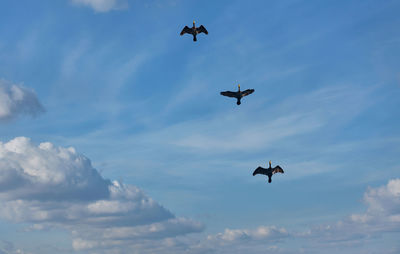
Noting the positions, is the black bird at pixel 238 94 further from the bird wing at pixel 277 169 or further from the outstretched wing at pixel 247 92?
the bird wing at pixel 277 169

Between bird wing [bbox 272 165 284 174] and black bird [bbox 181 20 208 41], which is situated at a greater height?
black bird [bbox 181 20 208 41]

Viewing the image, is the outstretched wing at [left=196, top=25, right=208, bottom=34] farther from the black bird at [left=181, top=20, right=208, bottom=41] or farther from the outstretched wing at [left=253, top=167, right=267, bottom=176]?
the outstretched wing at [left=253, top=167, right=267, bottom=176]

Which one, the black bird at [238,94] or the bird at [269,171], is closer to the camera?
the black bird at [238,94]

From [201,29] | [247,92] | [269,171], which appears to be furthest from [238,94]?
[269,171]

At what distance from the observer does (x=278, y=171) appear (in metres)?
143

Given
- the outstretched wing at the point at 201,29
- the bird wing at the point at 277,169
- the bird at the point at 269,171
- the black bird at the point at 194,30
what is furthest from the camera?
the bird wing at the point at 277,169

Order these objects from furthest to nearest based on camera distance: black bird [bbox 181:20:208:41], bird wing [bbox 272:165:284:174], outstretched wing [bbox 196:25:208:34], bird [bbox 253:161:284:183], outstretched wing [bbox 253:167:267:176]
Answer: bird wing [bbox 272:165:284:174]
bird [bbox 253:161:284:183]
outstretched wing [bbox 253:167:267:176]
outstretched wing [bbox 196:25:208:34]
black bird [bbox 181:20:208:41]

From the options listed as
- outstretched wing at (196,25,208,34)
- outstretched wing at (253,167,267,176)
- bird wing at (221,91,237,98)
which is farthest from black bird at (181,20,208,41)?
outstretched wing at (253,167,267,176)

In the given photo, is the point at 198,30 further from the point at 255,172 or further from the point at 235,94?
the point at 255,172

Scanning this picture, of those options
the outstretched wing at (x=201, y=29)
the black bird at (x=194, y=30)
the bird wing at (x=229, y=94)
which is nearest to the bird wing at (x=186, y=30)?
the black bird at (x=194, y=30)

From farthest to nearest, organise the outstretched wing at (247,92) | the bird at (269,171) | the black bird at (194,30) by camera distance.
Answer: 1. the bird at (269,171)
2. the outstretched wing at (247,92)
3. the black bird at (194,30)

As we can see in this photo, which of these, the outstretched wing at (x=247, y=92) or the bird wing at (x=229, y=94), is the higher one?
the outstretched wing at (x=247, y=92)

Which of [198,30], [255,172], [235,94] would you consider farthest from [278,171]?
[198,30]

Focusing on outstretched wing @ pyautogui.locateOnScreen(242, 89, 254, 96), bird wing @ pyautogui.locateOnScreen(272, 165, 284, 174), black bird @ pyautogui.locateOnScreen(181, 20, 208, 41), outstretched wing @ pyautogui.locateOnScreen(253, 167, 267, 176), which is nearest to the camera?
black bird @ pyautogui.locateOnScreen(181, 20, 208, 41)
